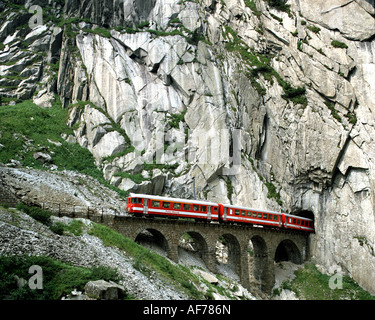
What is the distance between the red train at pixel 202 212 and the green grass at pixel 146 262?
4.58m

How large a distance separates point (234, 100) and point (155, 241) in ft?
85.6

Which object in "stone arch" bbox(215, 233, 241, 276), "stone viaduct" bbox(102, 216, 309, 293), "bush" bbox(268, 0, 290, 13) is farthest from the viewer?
"bush" bbox(268, 0, 290, 13)

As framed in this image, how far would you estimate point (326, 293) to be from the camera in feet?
117

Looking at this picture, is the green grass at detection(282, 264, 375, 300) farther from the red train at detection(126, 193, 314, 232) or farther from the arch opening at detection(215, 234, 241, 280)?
the arch opening at detection(215, 234, 241, 280)

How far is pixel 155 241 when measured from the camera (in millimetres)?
31172

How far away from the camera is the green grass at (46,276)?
13758 millimetres

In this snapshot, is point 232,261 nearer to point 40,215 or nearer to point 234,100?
point 40,215

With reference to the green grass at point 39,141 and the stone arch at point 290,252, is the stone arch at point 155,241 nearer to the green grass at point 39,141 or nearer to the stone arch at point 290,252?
the green grass at point 39,141

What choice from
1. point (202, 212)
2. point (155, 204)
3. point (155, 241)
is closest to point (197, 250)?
point (202, 212)

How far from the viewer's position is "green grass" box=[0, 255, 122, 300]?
542 inches

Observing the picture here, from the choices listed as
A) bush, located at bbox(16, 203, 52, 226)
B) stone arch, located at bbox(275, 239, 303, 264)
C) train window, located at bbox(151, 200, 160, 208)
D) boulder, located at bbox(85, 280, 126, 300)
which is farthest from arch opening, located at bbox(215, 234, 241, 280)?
boulder, located at bbox(85, 280, 126, 300)

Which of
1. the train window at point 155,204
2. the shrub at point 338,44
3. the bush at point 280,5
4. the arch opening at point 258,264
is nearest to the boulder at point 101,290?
the train window at point 155,204

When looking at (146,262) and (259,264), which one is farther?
(259,264)

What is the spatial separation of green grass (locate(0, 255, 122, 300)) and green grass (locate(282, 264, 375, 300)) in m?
26.4
